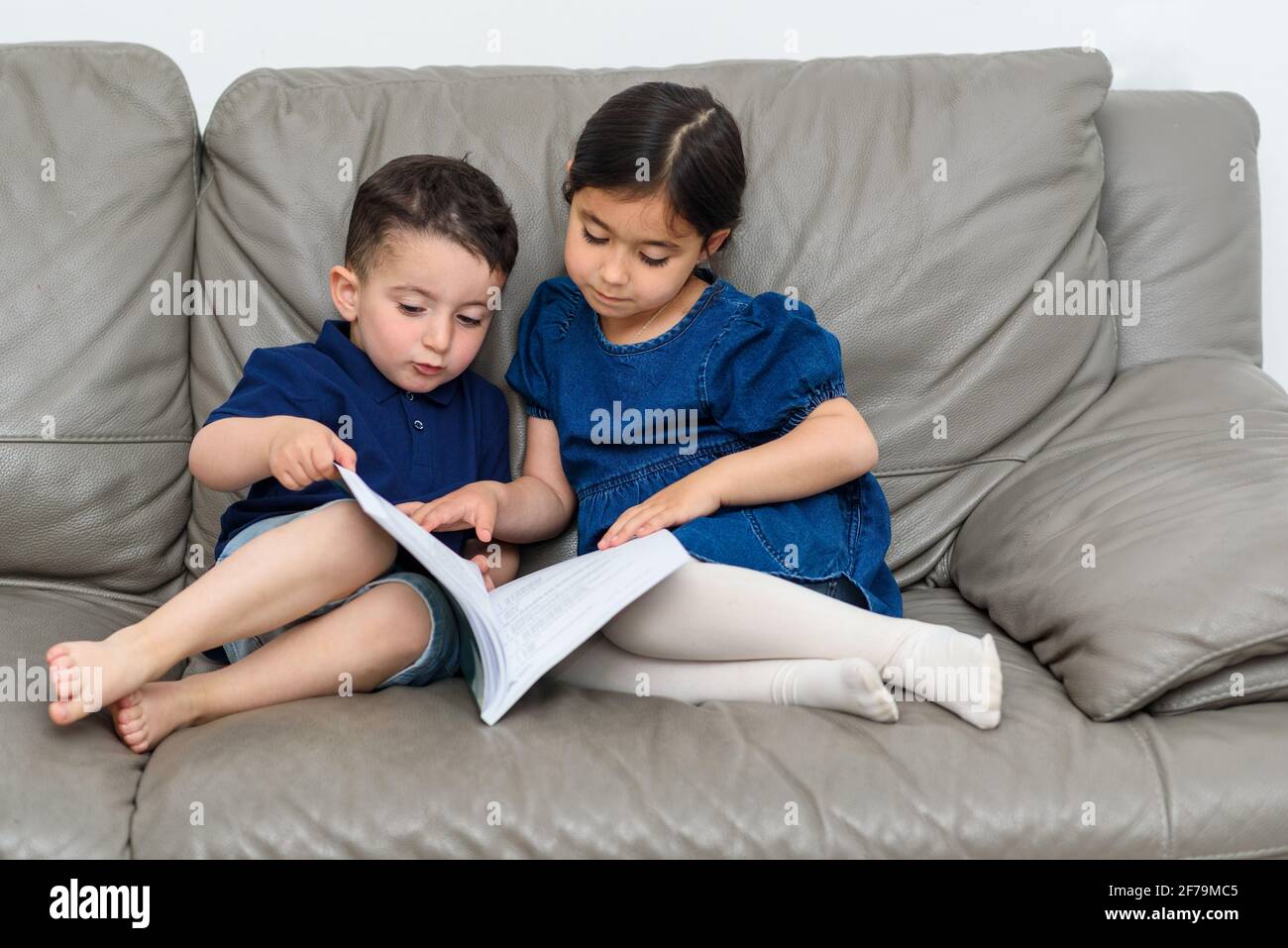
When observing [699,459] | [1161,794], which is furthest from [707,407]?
[1161,794]

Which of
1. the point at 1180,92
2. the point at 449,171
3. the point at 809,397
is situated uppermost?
the point at 1180,92

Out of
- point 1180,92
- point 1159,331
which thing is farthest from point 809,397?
point 1180,92

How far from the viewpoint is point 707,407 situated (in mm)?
1562

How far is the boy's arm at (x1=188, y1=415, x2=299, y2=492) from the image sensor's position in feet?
4.56

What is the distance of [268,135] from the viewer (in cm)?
169

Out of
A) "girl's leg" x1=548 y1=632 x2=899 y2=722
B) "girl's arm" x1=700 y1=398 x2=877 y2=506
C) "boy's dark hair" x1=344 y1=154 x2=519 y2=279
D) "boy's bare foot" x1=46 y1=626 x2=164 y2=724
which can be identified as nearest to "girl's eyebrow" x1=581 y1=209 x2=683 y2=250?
"boy's dark hair" x1=344 y1=154 x2=519 y2=279

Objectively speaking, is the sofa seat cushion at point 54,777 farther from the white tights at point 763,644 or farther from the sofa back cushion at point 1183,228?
the sofa back cushion at point 1183,228

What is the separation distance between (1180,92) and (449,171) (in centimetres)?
110

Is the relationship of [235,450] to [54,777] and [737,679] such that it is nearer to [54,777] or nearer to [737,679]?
[54,777]

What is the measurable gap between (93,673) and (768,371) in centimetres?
81

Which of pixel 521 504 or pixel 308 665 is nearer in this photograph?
pixel 308 665

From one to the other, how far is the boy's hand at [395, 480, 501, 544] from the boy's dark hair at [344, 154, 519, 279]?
0.28 meters

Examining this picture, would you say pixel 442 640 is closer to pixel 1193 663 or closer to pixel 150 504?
pixel 150 504

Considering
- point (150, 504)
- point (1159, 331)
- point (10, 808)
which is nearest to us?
point (10, 808)
